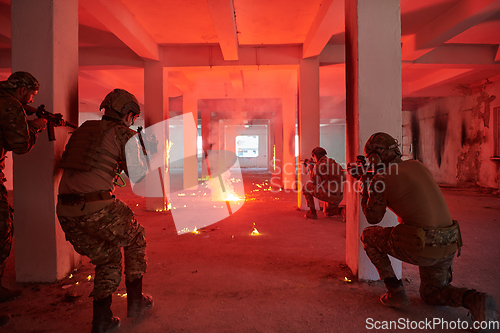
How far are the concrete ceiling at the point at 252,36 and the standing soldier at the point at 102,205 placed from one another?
8.88 ft

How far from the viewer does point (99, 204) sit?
6.36 ft

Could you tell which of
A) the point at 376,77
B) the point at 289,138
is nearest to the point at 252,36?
the point at 376,77

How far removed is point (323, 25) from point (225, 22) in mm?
1563

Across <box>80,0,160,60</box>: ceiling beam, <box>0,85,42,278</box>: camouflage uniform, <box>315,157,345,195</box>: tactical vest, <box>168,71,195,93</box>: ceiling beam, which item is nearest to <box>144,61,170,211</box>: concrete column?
<box>80,0,160,60</box>: ceiling beam

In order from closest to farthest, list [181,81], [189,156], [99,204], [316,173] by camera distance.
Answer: [99,204], [316,173], [181,81], [189,156]

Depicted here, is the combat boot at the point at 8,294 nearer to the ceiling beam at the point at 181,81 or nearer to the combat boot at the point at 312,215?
the combat boot at the point at 312,215

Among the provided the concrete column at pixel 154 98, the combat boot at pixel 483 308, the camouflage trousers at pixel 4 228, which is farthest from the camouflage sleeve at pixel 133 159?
the concrete column at pixel 154 98

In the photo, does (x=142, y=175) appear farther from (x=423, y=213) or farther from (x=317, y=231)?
(x=317, y=231)

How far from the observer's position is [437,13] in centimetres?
488

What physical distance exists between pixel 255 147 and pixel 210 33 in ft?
63.8

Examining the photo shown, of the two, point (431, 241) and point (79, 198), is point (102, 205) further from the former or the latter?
point (431, 241)

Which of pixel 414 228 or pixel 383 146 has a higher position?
pixel 383 146

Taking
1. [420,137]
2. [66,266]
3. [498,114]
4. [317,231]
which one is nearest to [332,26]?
[317,231]

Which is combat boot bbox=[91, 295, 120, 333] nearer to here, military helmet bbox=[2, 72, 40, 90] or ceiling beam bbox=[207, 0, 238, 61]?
military helmet bbox=[2, 72, 40, 90]
